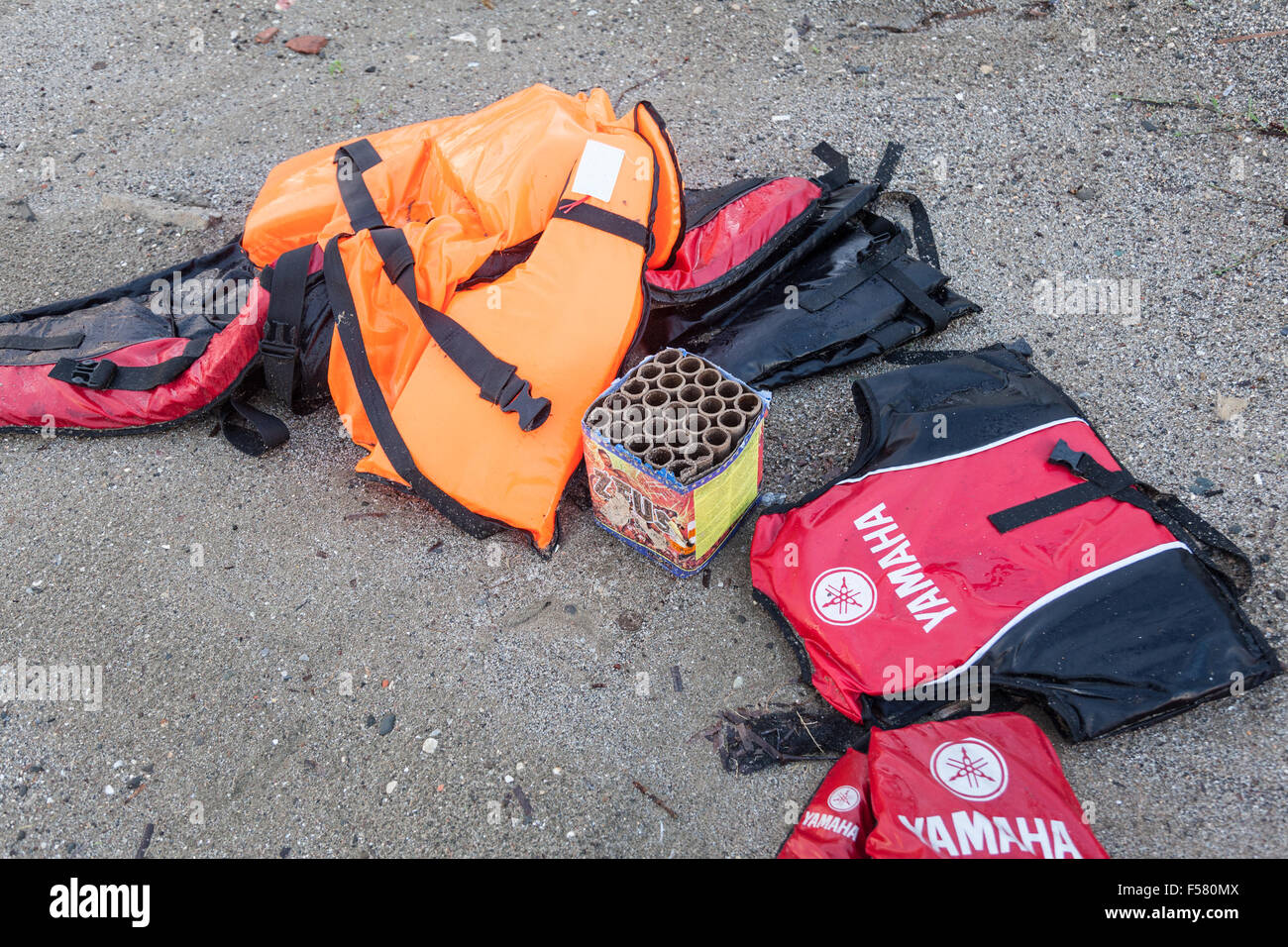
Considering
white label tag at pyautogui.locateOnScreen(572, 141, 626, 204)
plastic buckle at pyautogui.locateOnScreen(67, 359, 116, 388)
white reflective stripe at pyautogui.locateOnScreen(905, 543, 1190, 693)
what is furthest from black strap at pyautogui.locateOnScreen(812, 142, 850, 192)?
plastic buckle at pyautogui.locateOnScreen(67, 359, 116, 388)

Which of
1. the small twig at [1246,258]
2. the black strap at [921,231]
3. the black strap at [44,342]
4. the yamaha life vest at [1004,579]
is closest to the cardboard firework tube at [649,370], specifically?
the yamaha life vest at [1004,579]

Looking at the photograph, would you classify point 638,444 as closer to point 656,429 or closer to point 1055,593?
point 656,429

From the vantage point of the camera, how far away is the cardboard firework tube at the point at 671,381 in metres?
2.58

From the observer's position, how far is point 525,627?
264 centimetres

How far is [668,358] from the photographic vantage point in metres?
2.69

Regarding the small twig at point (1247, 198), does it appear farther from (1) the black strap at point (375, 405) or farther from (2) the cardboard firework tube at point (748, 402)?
(1) the black strap at point (375, 405)

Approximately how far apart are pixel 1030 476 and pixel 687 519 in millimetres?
1041

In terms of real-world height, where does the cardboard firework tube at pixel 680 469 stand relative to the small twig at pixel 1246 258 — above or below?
below

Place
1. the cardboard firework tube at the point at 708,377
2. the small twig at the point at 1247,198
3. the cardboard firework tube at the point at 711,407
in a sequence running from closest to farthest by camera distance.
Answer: the cardboard firework tube at the point at 711,407 → the cardboard firework tube at the point at 708,377 → the small twig at the point at 1247,198

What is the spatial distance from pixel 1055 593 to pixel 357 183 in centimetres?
273

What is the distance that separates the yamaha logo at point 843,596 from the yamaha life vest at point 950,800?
321 mm

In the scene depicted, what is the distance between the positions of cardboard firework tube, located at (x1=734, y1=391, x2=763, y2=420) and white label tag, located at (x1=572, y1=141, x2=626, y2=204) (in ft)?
2.89
